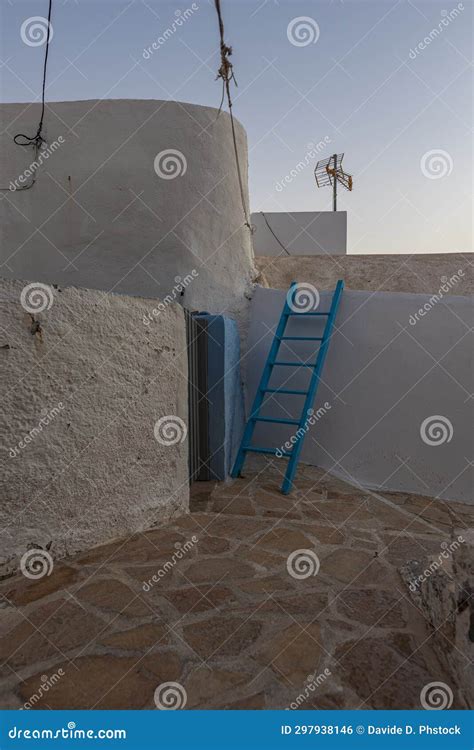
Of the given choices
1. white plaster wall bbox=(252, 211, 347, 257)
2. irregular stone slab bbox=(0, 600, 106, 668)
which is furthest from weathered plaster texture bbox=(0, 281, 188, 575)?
white plaster wall bbox=(252, 211, 347, 257)

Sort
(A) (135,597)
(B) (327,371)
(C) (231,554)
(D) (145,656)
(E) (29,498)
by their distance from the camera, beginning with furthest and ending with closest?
(B) (327,371)
(C) (231,554)
(E) (29,498)
(A) (135,597)
(D) (145,656)

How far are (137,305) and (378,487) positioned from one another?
8.35 ft

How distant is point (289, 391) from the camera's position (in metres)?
4.30

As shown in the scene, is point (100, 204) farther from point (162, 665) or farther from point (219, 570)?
point (162, 665)

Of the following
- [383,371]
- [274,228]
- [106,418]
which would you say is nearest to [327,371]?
[383,371]

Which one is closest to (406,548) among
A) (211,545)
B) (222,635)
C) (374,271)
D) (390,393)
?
(211,545)

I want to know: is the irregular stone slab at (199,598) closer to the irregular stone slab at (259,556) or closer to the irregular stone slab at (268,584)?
the irregular stone slab at (268,584)

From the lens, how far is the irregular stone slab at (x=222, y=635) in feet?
5.90

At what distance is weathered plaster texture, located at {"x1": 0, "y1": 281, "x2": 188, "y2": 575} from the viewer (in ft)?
7.73

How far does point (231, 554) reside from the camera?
268 centimetres

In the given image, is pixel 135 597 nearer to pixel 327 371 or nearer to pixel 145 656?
pixel 145 656

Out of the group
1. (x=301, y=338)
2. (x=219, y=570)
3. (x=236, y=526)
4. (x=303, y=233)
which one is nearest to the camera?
(x=219, y=570)

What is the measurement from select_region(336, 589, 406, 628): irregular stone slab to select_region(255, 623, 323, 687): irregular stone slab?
20 centimetres

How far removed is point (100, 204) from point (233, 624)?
4.00m
